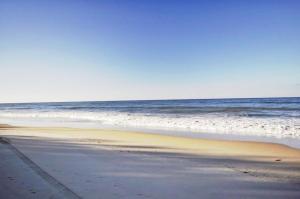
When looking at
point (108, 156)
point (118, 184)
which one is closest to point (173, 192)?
point (118, 184)

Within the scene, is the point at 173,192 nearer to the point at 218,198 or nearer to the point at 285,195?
the point at 218,198

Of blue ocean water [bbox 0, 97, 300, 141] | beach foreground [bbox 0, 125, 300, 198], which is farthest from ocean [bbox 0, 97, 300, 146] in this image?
beach foreground [bbox 0, 125, 300, 198]

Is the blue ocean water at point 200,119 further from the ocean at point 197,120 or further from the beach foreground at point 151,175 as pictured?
the beach foreground at point 151,175

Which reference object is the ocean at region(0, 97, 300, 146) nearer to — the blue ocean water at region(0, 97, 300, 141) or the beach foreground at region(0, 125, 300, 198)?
the blue ocean water at region(0, 97, 300, 141)

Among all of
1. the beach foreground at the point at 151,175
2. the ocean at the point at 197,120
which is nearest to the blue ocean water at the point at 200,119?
the ocean at the point at 197,120

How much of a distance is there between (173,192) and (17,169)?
2904 mm

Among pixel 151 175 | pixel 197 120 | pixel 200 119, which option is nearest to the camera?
pixel 151 175

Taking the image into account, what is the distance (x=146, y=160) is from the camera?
6.87m

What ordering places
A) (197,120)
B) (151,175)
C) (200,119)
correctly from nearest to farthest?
(151,175) < (197,120) < (200,119)

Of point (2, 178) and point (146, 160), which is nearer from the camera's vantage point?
point (2, 178)

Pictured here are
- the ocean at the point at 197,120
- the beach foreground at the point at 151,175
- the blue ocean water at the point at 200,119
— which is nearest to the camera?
the beach foreground at the point at 151,175

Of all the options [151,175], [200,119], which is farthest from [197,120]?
[151,175]

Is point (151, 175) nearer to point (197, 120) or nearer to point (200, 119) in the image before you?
point (197, 120)

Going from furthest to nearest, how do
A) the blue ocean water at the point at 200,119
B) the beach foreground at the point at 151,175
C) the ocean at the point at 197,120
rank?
the blue ocean water at the point at 200,119
the ocean at the point at 197,120
the beach foreground at the point at 151,175
